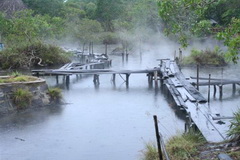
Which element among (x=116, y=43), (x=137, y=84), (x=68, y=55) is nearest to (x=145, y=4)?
(x=116, y=43)

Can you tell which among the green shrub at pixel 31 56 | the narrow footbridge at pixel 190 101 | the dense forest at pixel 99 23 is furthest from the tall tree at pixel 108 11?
the narrow footbridge at pixel 190 101

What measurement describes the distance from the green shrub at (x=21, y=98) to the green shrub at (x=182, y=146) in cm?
751

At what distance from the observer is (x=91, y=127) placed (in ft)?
43.2

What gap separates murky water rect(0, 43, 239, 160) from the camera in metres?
10.8

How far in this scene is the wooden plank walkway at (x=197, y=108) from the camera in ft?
34.0

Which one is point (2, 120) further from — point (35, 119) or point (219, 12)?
point (219, 12)

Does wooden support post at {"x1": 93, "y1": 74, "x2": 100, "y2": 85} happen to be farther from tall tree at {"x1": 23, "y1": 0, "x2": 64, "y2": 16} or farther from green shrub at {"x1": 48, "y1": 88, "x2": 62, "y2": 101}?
tall tree at {"x1": 23, "y1": 0, "x2": 64, "y2": 16}

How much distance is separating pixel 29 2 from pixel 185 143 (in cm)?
4453

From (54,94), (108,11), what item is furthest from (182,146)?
(108,11)

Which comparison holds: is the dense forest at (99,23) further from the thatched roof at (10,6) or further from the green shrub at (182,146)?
the green shrub at (182,146)

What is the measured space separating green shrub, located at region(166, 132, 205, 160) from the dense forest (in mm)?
2140

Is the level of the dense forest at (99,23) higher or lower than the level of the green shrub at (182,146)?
higher

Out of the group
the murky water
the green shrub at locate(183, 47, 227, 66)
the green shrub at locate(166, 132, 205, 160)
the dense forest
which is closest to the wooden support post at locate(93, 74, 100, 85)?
the murky water

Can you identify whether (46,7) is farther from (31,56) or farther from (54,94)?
(54,94)
